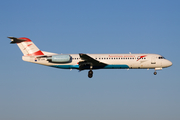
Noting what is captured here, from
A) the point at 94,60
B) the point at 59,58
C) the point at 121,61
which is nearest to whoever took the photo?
the point at 94,60

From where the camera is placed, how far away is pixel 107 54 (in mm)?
57531

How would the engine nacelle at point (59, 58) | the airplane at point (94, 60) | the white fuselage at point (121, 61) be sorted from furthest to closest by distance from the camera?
1. the white fuselage at point (121, 61)
2. the airplane at point (94, 60)
3. the engine nacelle at point (59, 58)

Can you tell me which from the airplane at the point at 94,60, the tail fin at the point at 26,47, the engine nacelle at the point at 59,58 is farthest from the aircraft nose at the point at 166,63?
the tail fin at the point at 26,47

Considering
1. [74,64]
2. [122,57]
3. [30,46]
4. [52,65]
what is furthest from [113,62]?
[30,46]

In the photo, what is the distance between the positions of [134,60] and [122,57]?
2187 millimetres

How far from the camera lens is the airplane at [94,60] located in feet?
185

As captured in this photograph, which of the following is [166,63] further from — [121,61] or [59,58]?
[59,58]

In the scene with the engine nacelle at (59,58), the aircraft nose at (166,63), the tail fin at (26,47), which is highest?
the tail fin at (26,47)

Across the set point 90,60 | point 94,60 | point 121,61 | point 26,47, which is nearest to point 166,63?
point 121,61

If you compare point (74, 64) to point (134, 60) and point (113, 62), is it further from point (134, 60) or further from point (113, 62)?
point (134, 60)

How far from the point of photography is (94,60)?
55.6 m

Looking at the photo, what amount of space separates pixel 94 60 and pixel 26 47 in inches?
505

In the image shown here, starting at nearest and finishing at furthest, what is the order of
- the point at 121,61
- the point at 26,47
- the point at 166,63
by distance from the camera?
the point at 121,61 → the point at 166,63 → the point at 26,47

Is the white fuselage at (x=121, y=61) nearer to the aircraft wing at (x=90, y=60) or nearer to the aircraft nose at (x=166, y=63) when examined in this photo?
the aircraft nose at (x=166, y=63)
